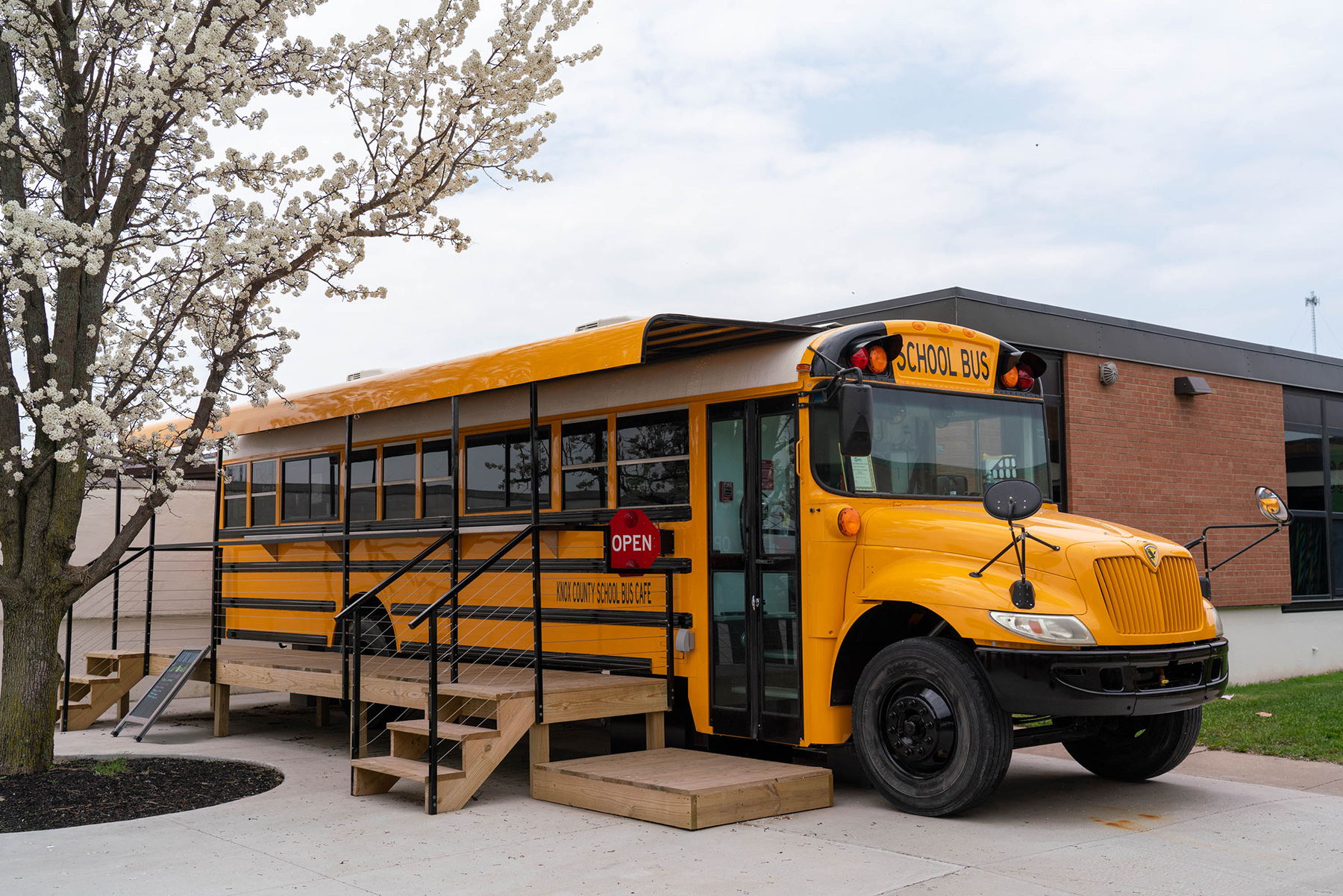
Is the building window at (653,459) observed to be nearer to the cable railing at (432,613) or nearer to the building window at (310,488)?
the cable railing at (432,613)

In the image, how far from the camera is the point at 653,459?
24.4 feet

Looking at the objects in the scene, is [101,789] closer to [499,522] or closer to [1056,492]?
[499,522]

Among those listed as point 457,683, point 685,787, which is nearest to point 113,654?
point 457,683

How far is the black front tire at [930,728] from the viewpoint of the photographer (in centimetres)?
571

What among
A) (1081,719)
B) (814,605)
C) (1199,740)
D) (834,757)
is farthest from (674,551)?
(1199,740)

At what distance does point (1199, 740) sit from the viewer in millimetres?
8586

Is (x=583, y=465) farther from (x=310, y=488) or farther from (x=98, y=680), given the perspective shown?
(x=98, y=680)

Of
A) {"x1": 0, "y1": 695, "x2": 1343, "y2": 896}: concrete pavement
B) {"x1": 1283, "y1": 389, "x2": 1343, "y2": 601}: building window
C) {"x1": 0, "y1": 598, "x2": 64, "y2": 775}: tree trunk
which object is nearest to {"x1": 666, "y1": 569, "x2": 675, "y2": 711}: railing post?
{"x1": 0, "y1": 695, "x2": 1343, "y2": 896}: concrete pavement

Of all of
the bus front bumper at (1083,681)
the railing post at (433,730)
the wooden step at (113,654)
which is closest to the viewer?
the bus front bumper at (1083,681)

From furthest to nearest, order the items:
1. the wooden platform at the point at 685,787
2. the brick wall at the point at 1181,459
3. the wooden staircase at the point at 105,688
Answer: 1. the brick wall at the point at 1181,459
2. the wooden staircase at the point at 105,688
3. the wooden platform at the point at 685,787

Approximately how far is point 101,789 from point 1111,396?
31.1 ft

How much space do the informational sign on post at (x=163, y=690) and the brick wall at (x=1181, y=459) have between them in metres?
7.83

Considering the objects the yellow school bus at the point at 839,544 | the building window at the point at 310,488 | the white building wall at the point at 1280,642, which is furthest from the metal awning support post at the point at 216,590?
the white building wall at the point at 1280,642

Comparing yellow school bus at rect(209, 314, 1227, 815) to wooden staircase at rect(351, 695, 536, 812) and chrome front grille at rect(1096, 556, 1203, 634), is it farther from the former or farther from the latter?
wooden staircase at rect(351, 695, 536, 812)
